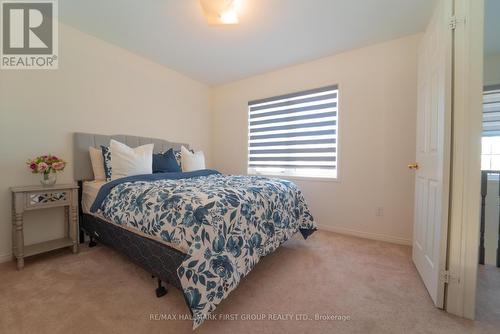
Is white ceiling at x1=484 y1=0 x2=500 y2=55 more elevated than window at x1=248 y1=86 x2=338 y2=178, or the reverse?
white ceiling at x1=484 y1=0 x2=500 y2=55

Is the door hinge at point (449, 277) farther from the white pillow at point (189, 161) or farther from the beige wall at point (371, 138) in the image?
the white pillow at point (189, 161)

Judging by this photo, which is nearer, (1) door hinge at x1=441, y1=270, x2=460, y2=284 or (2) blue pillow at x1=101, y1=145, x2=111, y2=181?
(1) door hinge at x1=441, y1=270, x2=460, y2=284

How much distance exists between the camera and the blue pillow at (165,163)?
2.47m

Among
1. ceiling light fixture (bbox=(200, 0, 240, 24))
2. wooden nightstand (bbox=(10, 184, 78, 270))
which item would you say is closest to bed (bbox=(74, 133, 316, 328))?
wooden nightstand (bbox=(10, 184, 78, 270))

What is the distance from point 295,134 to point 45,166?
289 centimetres

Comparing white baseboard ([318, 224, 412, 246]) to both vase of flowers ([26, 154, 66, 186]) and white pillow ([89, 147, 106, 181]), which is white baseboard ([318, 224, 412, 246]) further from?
vase of flowers ([26, 154, 66, 186])

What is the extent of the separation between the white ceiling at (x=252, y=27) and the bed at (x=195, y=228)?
163cm

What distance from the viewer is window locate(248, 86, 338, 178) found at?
110 inches

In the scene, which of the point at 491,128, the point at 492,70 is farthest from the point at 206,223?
the point at 492,70

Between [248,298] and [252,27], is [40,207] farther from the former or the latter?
[252,27]

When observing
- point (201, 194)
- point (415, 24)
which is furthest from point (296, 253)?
point (415, 24)

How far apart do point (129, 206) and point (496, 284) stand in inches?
114

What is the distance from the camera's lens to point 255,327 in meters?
1.14

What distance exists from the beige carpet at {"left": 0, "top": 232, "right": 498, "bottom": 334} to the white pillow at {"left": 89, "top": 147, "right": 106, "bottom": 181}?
79 centimetres
